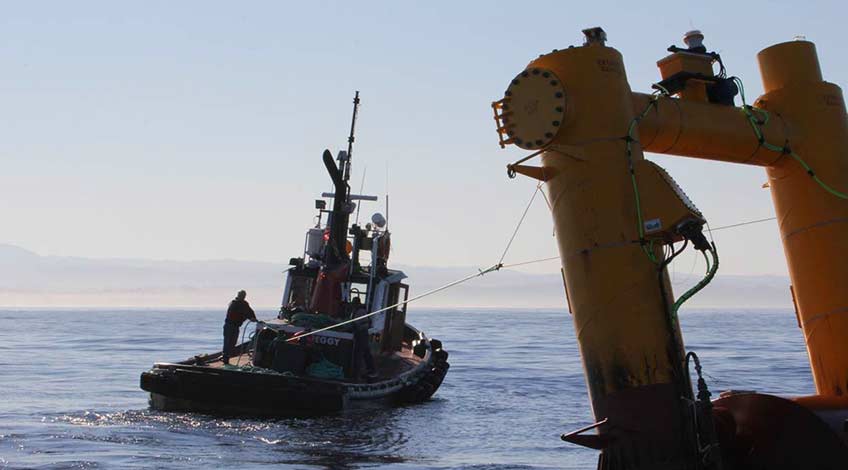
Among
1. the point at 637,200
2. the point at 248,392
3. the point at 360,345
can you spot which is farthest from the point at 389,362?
the point at 637,200

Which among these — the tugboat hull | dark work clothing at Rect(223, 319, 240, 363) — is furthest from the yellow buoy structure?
dark work clothing at Rect(223, 319, 240, 363)

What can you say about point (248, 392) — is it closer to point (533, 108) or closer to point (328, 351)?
point (328, 351)

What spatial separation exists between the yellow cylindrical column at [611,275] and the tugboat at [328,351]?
9.74m

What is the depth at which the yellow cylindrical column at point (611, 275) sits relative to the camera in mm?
5930

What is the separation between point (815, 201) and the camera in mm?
7414

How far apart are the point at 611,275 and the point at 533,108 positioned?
1321 mm

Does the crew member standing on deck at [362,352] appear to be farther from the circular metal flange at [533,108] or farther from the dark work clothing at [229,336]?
the circular metal flange at [533,108]

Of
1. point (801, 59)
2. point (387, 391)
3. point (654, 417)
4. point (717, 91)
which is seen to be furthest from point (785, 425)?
point (387, 391)

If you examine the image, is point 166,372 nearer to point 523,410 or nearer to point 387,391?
point 387,391

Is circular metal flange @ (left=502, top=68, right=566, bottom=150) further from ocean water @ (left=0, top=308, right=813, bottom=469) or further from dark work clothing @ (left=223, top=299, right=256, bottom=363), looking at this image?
dark work clothing @ (left=223, top=299, right=256, bottom=363)

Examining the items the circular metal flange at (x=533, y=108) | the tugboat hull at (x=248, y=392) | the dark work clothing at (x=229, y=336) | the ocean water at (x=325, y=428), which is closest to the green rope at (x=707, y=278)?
the circular metal flange at (x=533, y=108)

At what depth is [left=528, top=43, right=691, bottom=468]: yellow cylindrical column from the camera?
593 centimetres

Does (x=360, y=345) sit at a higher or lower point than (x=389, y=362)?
higher

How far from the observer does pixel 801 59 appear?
766 centimetres
